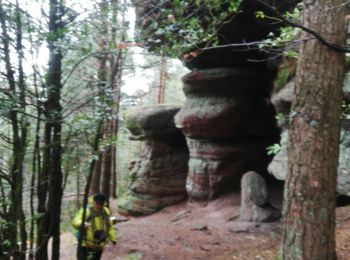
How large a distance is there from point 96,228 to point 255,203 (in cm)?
524

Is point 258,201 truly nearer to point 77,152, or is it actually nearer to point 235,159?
point 235,159

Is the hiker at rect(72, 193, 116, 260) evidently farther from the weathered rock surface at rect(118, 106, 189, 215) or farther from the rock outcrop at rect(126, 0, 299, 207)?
the weathered rock surface at rect(118, 106, 189, 215)

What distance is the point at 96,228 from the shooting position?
6.39 metres

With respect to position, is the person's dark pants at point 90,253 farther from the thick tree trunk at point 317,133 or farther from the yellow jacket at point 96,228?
the thick tree trunk at point 317,133

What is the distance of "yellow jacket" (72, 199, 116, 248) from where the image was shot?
20.6 ft

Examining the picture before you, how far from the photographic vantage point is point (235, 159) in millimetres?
13281

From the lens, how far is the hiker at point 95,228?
20.5 ft

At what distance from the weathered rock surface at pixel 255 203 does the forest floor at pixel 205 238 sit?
282 mm

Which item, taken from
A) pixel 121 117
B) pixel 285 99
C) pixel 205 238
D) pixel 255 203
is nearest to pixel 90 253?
pixel 121 117

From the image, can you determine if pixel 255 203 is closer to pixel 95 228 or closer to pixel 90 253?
pixel 95 228

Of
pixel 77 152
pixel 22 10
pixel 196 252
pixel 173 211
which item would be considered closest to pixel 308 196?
pixel 77 152

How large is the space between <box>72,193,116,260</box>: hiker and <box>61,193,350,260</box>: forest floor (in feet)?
7.66

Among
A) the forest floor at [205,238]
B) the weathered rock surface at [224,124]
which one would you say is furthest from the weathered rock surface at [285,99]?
the weathered rock surface at [224,124]

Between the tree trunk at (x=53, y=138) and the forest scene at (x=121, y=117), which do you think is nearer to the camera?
the forest scene at (x=121, y=117)
